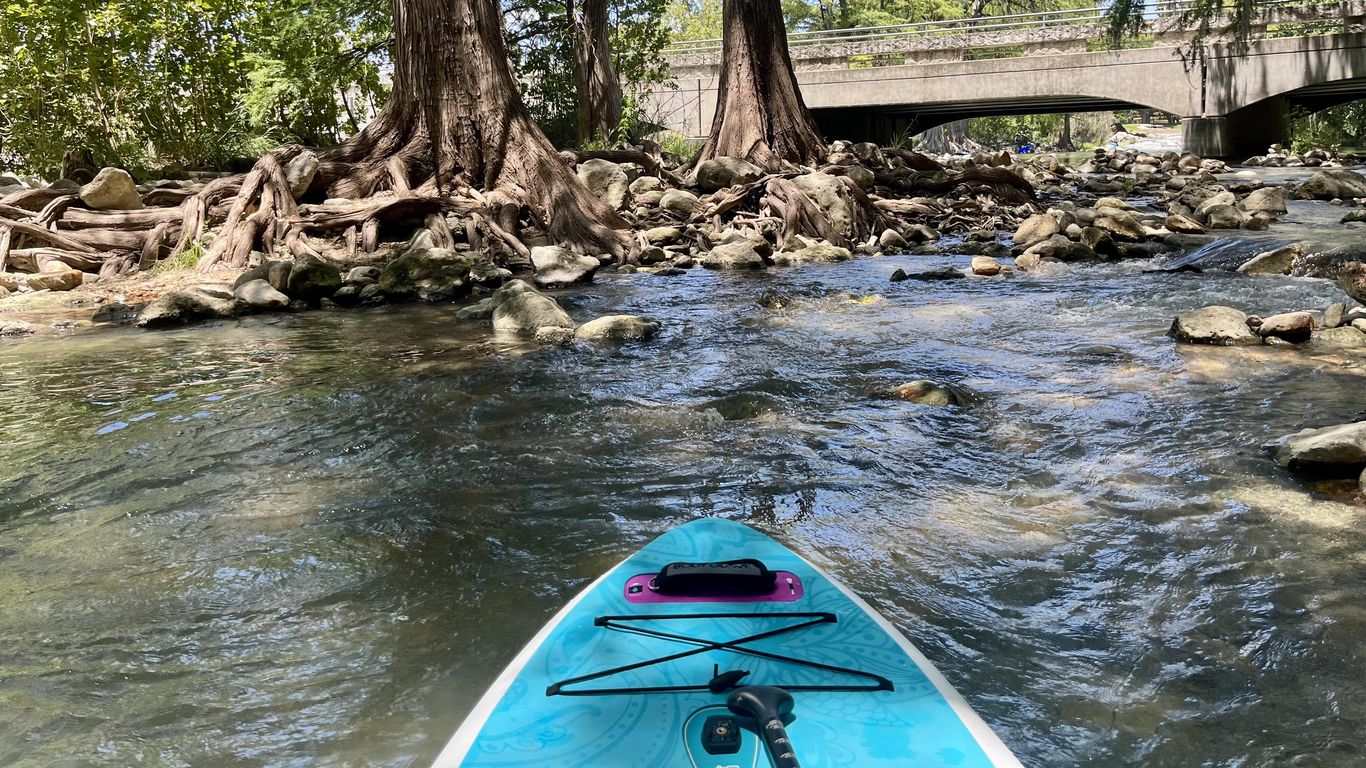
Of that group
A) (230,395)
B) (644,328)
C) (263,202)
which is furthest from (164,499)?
(263,202)

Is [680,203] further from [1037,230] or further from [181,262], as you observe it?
[181,262]

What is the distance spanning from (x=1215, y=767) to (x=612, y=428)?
3.14 metres

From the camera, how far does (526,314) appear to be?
719cm

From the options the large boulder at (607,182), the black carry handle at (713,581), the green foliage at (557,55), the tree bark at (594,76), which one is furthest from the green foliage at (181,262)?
the black carry handle at (713,581)

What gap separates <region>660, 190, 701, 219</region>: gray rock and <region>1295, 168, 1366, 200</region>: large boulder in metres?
9.64

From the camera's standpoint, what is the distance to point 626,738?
78.1 inches

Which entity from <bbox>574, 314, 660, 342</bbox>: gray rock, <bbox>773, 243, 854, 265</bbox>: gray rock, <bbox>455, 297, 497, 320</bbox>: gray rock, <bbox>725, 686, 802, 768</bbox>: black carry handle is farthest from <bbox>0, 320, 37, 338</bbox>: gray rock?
<bbox>725, 686, 802, 768</bbox>: black carry handle

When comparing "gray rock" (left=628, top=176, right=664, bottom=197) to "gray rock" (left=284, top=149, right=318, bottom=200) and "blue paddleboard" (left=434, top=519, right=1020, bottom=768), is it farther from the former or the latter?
"blue paddleboard" (left=434, top=519, right=1020, bottom=768)

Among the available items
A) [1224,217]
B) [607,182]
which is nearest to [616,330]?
[607,182]

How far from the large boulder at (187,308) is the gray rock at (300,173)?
2295 mm

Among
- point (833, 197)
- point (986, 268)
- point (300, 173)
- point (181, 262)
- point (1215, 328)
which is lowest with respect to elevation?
point (1215, 328)

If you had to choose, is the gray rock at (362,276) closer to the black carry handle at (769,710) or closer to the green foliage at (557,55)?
the green foliage at (557,55)

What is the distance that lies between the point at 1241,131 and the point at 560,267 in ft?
77.0

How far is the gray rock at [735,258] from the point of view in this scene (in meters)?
10.5
